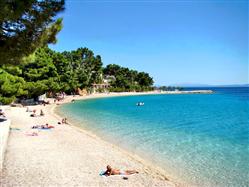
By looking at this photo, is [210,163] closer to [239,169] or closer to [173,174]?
[239,169]

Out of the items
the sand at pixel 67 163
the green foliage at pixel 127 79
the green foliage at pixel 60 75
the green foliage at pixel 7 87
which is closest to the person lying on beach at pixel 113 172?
the sand at pixel 67 163

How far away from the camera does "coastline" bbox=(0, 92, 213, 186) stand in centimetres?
1239

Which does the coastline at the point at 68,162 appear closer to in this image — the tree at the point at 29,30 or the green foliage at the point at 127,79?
the tree at the point at 29,30

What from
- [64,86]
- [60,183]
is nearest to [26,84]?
[64,86]

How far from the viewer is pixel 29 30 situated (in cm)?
915

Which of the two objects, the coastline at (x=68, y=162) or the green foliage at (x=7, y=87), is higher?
the green foliage at (x=7, y=87)

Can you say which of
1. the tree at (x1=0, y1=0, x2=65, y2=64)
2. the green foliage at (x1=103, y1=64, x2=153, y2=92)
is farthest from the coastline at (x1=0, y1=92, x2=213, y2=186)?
the green foliage at (x1=103, y1=64, x2=153, y2=92)

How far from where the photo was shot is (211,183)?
13.3m

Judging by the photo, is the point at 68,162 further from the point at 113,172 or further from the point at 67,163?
the point at 113,172

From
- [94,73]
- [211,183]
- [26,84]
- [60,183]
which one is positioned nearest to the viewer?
[60,183]

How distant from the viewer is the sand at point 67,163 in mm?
12344

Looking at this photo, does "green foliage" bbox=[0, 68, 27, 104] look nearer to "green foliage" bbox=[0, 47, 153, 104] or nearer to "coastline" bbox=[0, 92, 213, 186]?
"green foliage" bbox=[0, 47, 153, 104]

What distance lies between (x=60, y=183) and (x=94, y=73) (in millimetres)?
95116

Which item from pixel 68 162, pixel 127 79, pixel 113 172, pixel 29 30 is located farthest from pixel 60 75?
pixel 127 79
